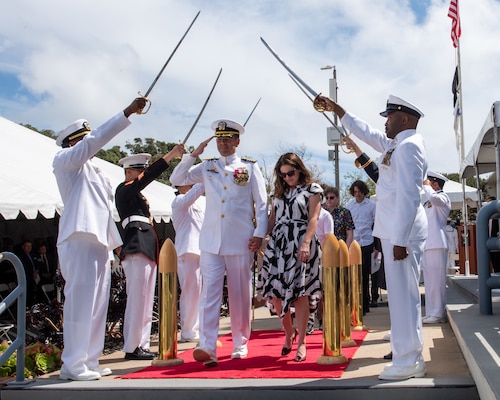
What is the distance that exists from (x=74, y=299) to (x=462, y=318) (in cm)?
375

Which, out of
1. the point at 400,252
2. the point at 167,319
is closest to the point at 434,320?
the point at 167,319

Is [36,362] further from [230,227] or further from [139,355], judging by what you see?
[230,227]

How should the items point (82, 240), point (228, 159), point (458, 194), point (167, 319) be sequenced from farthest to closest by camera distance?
1. point (458, 194)
2. point (228, 159)
3. point (167, 319)
4. point (82, 240)

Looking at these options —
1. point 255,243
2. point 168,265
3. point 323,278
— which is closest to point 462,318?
point 323,278

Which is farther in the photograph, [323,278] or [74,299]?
[323,278]

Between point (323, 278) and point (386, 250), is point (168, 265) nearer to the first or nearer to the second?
point (323, 278)

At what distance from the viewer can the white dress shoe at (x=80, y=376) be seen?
5.30m

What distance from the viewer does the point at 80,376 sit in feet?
17.4

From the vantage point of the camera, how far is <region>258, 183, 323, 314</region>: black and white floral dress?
590 centimetres

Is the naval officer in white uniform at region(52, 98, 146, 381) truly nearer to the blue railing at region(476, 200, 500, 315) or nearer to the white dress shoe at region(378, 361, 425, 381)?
the white dress shoe at region(378, 361, 425, 381)

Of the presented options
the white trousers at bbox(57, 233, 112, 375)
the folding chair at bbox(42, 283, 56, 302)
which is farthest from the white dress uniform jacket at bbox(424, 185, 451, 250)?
the folding chair at bbox(42, 283, 56, 302)

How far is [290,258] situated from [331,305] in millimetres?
579

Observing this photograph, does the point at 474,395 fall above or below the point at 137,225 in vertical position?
below

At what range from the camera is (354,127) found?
5.34 metres
